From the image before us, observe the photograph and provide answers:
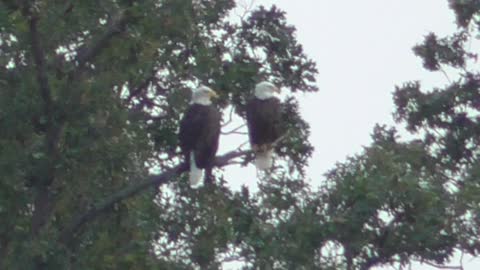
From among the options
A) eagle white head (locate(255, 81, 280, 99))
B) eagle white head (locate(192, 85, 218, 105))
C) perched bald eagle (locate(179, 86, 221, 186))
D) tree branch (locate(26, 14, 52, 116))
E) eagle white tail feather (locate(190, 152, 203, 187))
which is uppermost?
eagle white head (locate(255, 81, 280, 99))

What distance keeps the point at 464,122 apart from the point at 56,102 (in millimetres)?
6891

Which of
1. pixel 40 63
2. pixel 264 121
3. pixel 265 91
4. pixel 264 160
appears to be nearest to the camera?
pixel 40 63

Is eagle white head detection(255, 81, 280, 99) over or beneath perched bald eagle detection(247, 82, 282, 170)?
over

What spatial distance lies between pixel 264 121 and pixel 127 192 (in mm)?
2261

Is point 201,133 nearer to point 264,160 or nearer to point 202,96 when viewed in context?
point 202,96

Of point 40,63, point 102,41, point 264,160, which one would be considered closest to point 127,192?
point 102,41

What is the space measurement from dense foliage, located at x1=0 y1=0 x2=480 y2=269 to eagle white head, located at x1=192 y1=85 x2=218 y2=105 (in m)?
0.46

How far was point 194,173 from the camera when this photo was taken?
1277cm

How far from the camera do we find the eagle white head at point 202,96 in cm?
1322

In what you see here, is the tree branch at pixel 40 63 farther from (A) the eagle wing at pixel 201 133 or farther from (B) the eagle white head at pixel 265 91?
(B) the eagle white head at pixel 265 91

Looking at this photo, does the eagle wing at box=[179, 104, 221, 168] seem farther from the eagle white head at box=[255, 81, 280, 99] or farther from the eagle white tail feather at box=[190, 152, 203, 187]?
the eagle white head at box=[255, 81, 280, 99]

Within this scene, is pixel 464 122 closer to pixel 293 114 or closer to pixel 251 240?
pixel 293 114

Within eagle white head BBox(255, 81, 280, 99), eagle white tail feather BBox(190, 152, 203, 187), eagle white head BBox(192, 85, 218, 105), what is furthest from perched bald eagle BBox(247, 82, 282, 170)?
eagle white tail feather BBox(190, 152, 203, 187)

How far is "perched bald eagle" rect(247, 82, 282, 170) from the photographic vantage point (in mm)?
13359
